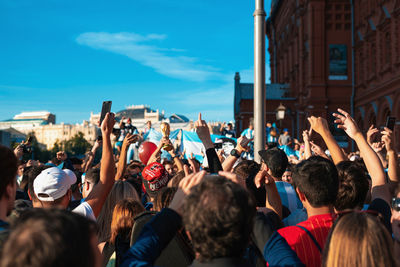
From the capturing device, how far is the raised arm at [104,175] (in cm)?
362

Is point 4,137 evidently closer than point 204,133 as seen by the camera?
No

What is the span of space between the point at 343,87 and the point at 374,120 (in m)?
5.18

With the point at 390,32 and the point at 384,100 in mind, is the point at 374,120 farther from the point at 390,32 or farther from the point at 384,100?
the point at 390,32

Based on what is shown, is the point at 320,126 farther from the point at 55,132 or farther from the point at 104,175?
the point at 55,132

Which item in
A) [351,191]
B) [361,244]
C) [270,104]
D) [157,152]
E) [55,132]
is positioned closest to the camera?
[361,244]

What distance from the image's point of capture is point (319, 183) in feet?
9.29

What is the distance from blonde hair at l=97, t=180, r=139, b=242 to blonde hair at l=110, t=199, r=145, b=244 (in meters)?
0.39

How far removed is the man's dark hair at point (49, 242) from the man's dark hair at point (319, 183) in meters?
1.76

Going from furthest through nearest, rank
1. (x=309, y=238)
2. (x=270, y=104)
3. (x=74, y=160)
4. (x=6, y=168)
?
(x=270, y=104) → (x=74, y=160) → (x=309, y=238) → (x=6, y=168)

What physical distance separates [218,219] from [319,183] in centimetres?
127

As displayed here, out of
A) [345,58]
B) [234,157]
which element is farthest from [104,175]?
[345,58]

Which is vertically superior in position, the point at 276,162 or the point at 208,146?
the point at 208,146

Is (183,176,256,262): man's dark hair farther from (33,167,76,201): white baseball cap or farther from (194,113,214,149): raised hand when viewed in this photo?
(33,167,76,201): white baseball cap

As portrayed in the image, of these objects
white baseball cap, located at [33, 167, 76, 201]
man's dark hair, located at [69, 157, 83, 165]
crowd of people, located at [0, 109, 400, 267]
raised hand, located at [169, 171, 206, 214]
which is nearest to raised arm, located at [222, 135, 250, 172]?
crowd of people, located at [0, 109, 400, 267]
